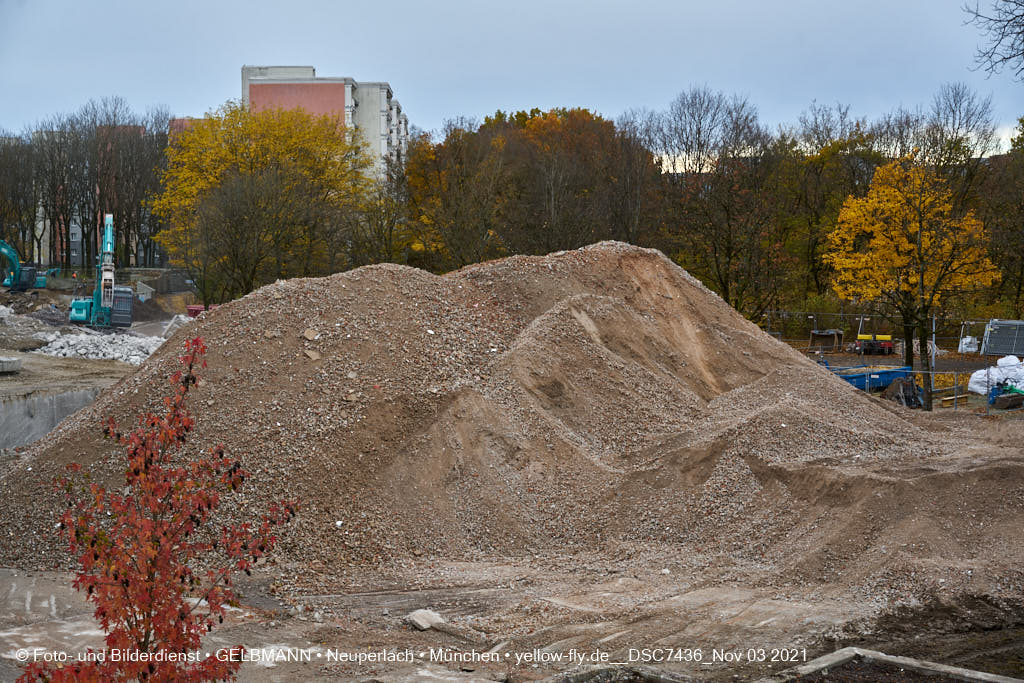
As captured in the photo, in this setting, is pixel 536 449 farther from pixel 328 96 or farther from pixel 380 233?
pixel 328 96

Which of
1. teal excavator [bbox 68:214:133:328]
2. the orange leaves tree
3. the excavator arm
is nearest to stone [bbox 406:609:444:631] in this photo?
the orange leaves tree

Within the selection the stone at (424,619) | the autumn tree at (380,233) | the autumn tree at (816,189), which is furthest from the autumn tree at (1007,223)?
the stone at (424,619)

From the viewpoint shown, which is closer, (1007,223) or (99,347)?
(99,347)

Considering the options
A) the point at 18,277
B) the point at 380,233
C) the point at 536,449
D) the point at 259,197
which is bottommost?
the point at 536,449

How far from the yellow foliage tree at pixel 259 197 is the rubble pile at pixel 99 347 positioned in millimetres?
3621

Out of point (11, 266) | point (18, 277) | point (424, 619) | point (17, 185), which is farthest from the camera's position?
point (17, 185)

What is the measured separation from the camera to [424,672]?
804cm

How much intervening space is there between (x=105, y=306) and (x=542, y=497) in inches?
1158

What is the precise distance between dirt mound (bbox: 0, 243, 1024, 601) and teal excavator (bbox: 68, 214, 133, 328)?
20971 mm

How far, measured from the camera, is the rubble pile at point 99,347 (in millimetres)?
31625

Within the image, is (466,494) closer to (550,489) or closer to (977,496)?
(550,489)

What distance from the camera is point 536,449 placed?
13773 mm

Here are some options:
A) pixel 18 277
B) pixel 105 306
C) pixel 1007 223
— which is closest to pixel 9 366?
pixel 105 306

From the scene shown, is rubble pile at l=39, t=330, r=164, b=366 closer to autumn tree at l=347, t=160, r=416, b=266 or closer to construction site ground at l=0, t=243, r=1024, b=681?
autumn tree at l=347, t=160, r=416, b=266
